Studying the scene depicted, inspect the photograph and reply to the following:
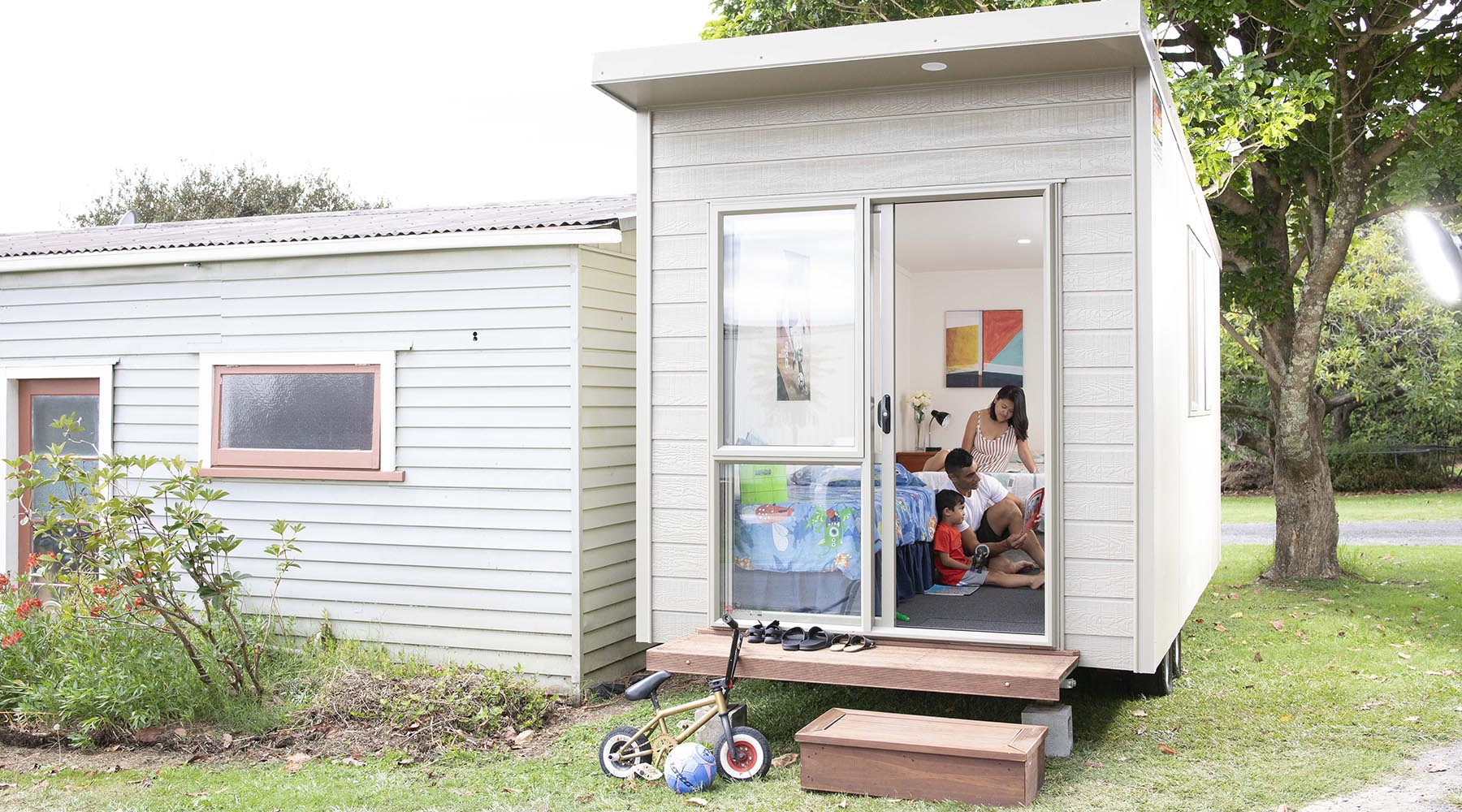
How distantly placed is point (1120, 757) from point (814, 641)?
1380 mm

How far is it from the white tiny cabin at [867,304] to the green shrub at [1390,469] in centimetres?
1683

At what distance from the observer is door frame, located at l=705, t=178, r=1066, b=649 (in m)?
5.02

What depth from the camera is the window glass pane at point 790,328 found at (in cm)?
535

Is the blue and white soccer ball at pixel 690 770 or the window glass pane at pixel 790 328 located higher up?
the window glass pane at pixel 790 328

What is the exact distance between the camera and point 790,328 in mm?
5449

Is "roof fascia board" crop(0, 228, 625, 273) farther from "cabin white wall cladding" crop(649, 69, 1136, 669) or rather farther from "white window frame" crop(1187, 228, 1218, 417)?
"white window frame" crop(1187, 228, 1218, 417)

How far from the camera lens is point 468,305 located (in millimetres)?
6613

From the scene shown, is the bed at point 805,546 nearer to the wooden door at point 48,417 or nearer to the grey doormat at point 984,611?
the grey doormat at point 984,611

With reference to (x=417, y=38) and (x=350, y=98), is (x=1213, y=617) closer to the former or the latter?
(x=417, y=38)

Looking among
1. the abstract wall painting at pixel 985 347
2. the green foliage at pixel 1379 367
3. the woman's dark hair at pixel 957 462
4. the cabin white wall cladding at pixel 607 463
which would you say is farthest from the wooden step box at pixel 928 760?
the green foliage at pixel 1379 367

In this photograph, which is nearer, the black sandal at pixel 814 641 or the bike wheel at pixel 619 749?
the bike wheel at pixel 619 749

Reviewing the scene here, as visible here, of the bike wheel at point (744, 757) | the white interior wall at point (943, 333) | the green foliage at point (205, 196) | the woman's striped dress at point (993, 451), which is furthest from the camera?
the green foliage at point (205, 196)

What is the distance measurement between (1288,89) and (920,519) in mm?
5052

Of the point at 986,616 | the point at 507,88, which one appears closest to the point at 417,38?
the point at 507,88
